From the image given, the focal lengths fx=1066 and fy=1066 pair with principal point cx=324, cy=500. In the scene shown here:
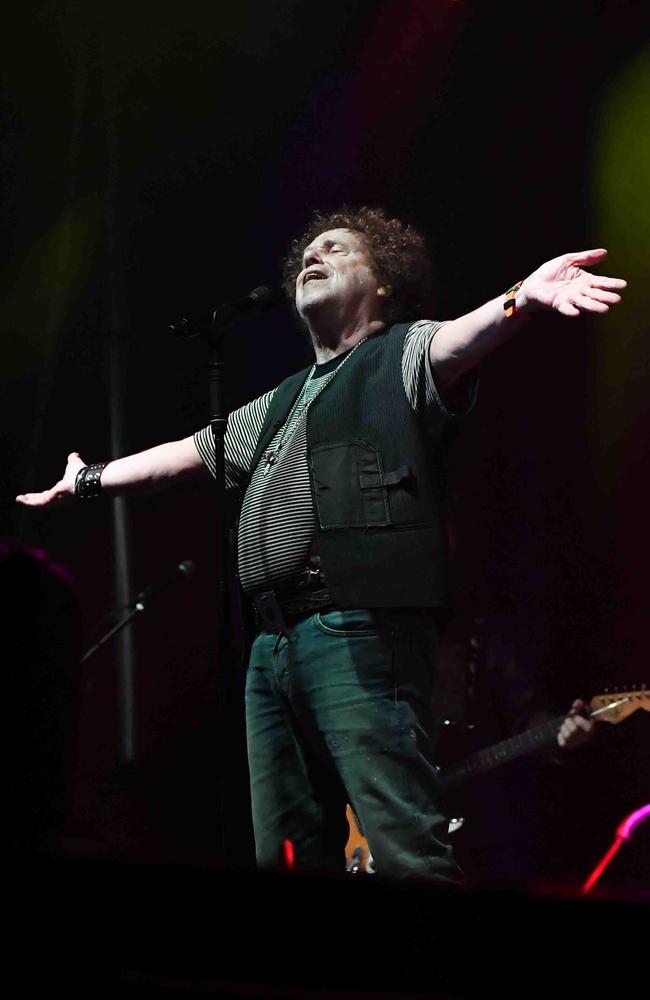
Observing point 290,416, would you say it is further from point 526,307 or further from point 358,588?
point 526,307

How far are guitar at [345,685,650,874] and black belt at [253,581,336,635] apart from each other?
879 mm

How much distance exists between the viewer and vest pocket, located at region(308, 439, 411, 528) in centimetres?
223

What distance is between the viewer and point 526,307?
1949mm

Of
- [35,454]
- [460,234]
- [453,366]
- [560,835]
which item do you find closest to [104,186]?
[35,454]

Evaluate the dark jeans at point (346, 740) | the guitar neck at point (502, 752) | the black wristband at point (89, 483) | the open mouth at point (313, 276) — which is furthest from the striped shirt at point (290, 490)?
the guitar neck at point (502, 752)

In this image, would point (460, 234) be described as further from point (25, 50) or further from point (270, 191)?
point (25, 50)

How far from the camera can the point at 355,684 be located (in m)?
2.13

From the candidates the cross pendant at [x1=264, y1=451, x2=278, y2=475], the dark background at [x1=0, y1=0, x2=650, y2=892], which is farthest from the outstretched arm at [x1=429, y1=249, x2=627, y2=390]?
the dark background at [x1=0, y1=0, x2=650, y2=892]

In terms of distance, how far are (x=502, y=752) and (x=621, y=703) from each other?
17.5 inches

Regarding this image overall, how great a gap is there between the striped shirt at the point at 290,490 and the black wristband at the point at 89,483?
52cm

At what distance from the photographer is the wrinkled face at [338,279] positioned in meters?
2.60

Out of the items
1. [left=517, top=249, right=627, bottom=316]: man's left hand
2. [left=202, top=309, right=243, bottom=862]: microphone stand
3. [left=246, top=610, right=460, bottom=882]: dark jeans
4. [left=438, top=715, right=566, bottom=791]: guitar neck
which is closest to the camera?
[left=517, top=249, right=627, bottom=316]: man's left hand

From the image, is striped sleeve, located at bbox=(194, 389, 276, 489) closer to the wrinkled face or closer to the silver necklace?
the silver necklace

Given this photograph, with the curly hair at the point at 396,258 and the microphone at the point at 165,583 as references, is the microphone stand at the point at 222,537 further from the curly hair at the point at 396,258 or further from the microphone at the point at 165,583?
the microphone at the point at 165,583
